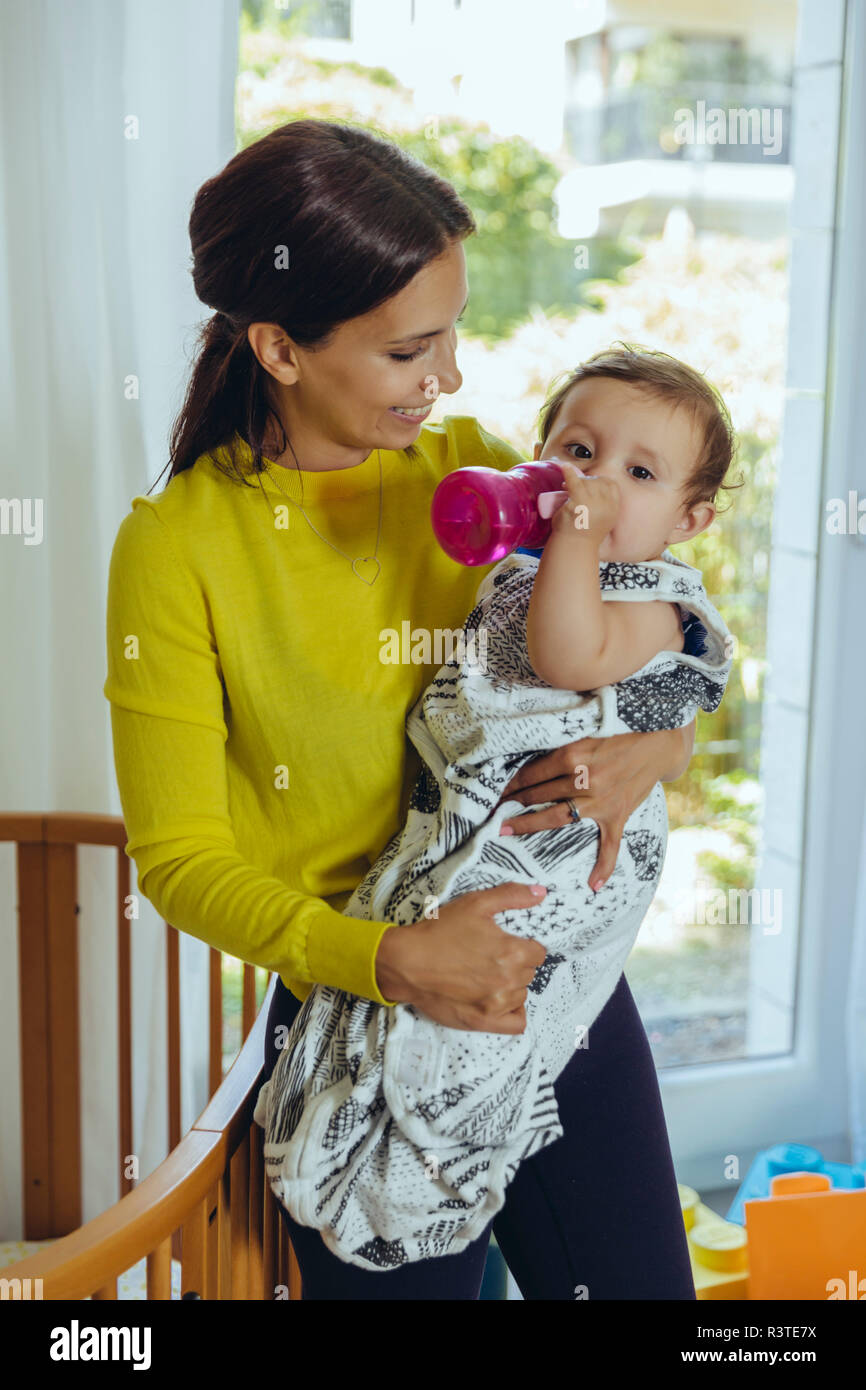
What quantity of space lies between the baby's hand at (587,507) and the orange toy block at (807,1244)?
3.74 feet

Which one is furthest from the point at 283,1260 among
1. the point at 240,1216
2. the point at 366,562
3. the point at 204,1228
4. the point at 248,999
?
the point at 366,562

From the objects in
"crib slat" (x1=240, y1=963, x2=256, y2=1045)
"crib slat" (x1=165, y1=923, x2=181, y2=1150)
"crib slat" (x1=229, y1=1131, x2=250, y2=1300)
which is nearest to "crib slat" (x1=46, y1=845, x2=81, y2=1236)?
"crib slat" (x1=165, y1=923, x2=181, y2=1150)

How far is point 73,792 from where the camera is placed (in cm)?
164

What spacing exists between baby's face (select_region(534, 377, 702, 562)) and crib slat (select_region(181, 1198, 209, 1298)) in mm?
692

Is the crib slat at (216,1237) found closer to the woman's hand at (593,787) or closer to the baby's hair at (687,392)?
the woman's hand at (593,787)

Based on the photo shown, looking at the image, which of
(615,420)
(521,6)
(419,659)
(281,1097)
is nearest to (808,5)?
(521,6)

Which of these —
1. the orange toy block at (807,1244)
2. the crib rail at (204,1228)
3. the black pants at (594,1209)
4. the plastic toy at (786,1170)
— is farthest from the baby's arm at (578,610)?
the plastic toy at (786,1170)

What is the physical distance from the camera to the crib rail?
0.88m

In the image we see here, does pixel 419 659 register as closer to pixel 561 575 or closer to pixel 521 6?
pixel 561 575

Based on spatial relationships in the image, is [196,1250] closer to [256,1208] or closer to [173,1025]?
[256,1208]
